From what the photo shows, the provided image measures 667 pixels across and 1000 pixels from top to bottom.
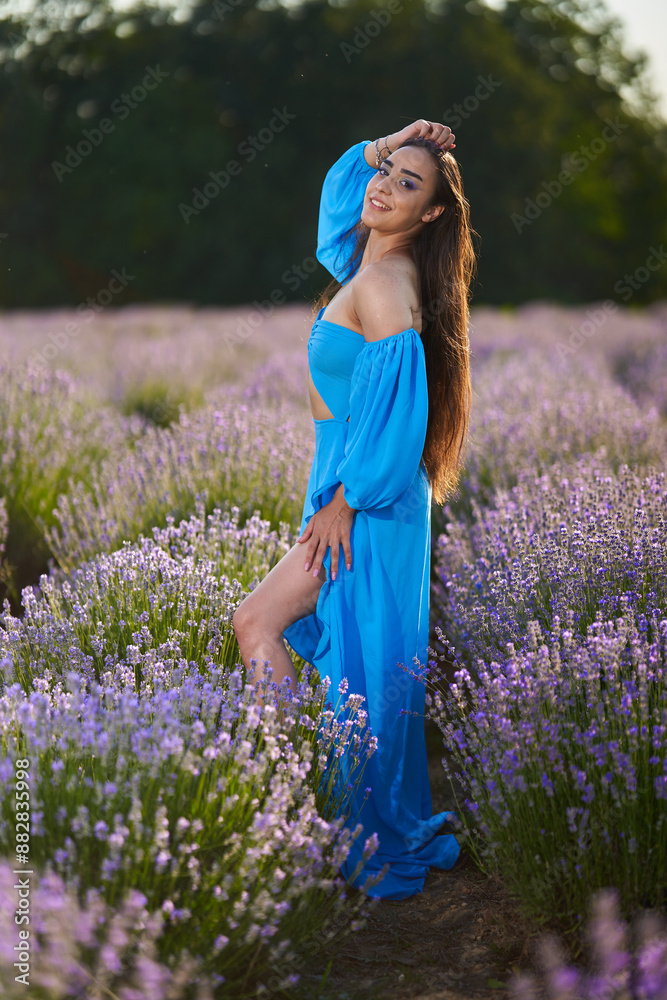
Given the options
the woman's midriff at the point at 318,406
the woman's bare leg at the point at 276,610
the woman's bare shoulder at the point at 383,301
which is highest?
the woman's bare shoulder at the point at 383,301

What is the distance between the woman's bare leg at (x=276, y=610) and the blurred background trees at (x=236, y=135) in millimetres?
17037

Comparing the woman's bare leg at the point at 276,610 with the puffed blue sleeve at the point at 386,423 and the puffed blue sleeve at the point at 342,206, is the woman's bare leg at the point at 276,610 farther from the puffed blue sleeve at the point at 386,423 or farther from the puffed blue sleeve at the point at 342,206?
the puffed blue sleeve at the point at 342,206

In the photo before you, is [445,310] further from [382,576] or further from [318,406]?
[382,576]

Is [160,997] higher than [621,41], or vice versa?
[621,41]

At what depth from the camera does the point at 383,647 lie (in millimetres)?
2289

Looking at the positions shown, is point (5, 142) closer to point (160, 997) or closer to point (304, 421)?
point (304, 421)

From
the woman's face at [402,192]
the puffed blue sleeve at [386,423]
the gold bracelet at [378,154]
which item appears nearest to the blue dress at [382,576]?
the puffed blue sleeve at [386,423]

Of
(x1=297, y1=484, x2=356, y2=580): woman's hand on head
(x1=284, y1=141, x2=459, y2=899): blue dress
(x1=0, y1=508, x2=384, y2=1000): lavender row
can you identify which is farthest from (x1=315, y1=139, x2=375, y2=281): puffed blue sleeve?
(x1=0, y1=508, x2=384, y2=1000): lavender row

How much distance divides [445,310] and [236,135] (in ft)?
69.3

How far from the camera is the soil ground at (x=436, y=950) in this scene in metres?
1.85

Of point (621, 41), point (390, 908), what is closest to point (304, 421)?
point (390, 908)

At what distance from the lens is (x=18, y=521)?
4.05m

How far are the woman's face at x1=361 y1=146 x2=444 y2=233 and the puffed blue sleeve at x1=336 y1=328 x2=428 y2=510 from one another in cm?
35

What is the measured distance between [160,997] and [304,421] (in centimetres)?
350
